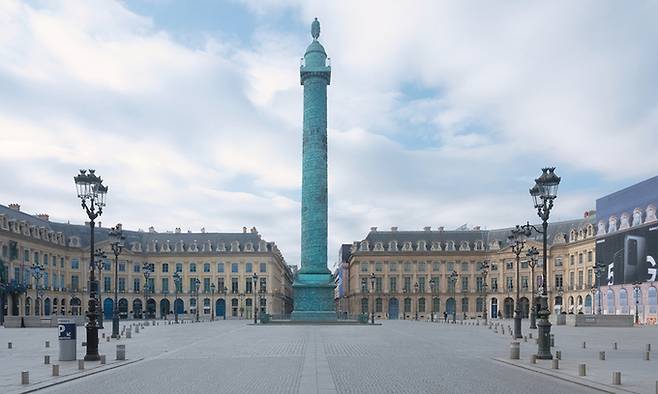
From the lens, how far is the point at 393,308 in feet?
448

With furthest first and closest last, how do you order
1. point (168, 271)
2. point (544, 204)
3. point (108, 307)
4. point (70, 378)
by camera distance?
point (168, 271) → point (108, 307) → point (544, 204) → point (70, 378)

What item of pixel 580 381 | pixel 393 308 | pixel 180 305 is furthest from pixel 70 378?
pixel 393 308

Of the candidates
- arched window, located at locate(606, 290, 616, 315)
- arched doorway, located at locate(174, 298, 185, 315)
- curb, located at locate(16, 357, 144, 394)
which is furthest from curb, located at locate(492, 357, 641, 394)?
arched doorway, located at locate(174, 298, 185, 315)

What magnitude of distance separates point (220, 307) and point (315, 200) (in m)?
62.1

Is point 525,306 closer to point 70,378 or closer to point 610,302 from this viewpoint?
point 610,302

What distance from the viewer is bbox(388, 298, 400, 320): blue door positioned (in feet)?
443

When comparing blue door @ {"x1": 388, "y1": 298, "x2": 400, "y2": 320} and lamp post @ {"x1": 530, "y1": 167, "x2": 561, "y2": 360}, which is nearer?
lamp post @ {"x1": 530, "y1": 167, "x2": 561, "y2": 360}

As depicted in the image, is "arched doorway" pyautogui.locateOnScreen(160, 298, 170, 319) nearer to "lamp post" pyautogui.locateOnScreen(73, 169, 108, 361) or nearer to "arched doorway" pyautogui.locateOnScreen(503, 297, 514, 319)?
"arched doorway" pyautogui.locateOnScreen(503, 297, 514, 319)

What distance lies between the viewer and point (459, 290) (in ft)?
448

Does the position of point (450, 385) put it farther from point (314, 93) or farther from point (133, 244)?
Answer: point (133, 244)

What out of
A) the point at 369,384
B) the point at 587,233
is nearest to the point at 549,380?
the point at 369,384

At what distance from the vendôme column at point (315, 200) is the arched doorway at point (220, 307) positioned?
5826 centimetres

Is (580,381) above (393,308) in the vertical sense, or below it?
above

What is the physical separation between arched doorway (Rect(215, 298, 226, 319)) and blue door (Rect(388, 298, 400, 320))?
30483mm
